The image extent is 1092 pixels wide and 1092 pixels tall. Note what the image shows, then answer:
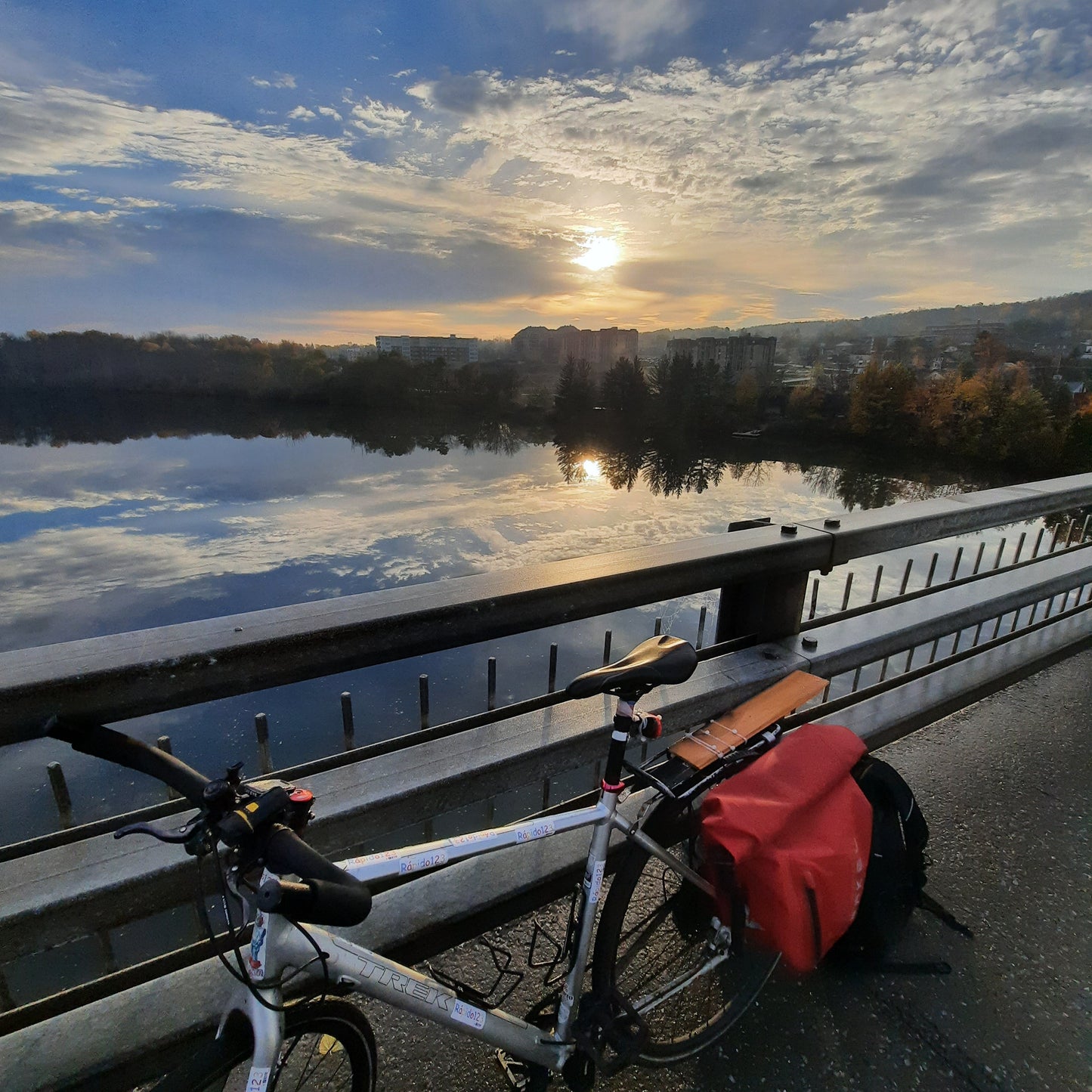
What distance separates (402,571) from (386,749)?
46.5 meters

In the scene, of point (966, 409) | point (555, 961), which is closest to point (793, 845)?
point (555, 961)

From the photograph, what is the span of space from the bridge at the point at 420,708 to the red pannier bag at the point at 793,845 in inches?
22.7

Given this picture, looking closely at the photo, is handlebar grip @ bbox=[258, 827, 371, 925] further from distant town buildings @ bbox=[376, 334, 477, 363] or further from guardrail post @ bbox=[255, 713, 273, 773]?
distant town buildings @ bbox=[376, 334, 477, 363]

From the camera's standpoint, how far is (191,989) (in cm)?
159

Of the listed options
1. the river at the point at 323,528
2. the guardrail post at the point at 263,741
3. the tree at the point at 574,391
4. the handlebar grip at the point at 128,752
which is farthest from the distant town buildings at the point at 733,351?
the handlebar grip at the point at 128,752

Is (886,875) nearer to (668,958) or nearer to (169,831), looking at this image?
(668,958)

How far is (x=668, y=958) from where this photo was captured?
1839 millimetres

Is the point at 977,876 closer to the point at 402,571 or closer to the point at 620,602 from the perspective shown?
the point at 620,602

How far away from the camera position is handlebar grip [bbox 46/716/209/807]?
99cm

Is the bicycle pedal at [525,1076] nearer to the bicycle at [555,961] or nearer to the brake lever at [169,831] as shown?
the bicycle at [555,961]

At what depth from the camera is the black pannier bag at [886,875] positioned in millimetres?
1917

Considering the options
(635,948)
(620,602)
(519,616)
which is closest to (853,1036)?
(635,948)

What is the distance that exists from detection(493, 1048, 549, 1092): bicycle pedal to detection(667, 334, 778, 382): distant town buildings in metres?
83.0

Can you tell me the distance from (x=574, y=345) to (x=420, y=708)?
9193 cm
